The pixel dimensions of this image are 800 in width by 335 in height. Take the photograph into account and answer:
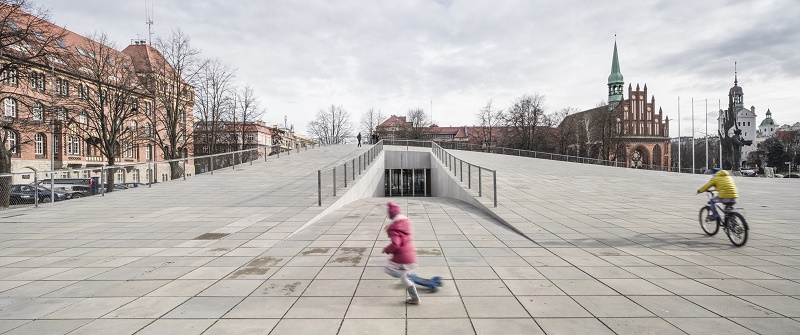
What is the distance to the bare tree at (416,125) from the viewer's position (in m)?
58.3

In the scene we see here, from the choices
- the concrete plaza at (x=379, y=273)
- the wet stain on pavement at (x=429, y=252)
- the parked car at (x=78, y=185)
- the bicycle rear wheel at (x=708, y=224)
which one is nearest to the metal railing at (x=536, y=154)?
the concrete plaza at (x=379, y=273)

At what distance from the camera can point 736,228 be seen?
6.34 metres

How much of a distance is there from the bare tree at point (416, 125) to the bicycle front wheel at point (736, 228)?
166 ft

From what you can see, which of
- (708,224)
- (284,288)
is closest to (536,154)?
(708,224)

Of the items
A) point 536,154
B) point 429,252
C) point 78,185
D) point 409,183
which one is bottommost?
point 409,183

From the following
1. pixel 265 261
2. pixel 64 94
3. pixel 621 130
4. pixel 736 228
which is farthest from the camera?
pixel 621 130

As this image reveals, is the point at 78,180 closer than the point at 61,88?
Yes

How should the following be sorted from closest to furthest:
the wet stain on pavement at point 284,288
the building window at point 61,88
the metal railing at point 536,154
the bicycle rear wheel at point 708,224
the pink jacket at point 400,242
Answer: the pink jacket at point 400,242
the wet stain on pavement at point 284,288
the bicycle rear wheel at point 708,224
the building window at point 61,88
the metal railing at point 536,154

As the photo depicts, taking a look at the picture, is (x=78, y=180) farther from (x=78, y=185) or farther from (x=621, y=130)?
(x=621, y=130)

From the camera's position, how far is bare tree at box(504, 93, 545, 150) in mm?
47906

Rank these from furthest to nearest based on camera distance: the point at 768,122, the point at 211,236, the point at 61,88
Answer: the point at 768,122, the point at 61,88, the point at 211,236

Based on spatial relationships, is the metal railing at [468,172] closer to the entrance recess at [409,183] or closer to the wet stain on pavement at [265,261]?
the wet stain on pavement at [265,261]

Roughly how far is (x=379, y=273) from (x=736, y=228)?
589cm

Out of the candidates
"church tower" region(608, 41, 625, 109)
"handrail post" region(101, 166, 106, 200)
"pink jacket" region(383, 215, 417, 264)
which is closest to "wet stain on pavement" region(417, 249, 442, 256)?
"pink jacket" region(383, 215, 417, 264)
